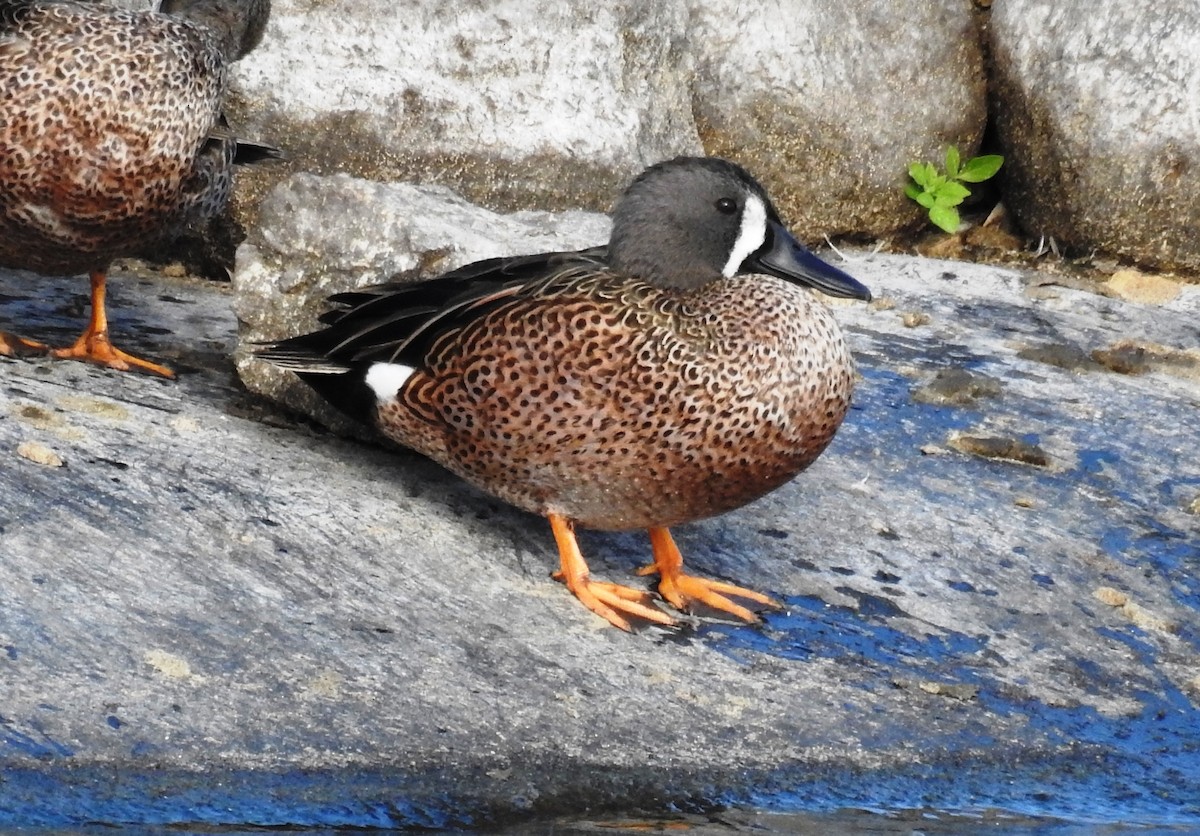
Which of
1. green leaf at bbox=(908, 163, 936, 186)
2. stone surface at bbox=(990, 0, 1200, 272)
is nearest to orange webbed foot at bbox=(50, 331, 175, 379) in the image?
green leaf at bbox=(908, 163, 936, 186)

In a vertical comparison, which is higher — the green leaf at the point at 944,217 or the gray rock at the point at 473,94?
the gray rock at the point at 473,94

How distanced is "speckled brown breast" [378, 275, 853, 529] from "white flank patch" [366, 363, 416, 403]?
139mm

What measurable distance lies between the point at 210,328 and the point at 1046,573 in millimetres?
Result: 2366

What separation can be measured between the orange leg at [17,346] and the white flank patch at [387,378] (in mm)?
1074

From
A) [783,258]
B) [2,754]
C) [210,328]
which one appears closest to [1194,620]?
[783,258]

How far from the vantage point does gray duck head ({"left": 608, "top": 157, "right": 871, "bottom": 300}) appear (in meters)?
3.56

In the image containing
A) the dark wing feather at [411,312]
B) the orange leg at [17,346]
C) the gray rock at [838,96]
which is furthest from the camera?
the gray rock at [838,96]

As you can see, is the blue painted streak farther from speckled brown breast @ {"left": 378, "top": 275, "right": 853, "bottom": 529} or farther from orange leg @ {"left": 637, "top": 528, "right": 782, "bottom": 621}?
speckled brown breast @ {"left": 378, "top": 275, "right": 853, "bottom": 529}

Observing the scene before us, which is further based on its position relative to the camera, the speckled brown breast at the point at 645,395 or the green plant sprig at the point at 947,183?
the green plant sprig at the point at 947,183

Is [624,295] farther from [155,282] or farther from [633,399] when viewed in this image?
[155,282]

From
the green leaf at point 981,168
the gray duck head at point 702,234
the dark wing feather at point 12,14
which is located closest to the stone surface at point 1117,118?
the green leaf at point 981,168

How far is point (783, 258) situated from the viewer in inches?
145

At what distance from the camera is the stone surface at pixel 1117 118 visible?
18.6ft

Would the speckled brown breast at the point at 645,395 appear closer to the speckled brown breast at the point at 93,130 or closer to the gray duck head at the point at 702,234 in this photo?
the gray duck head at the point at 702,234
